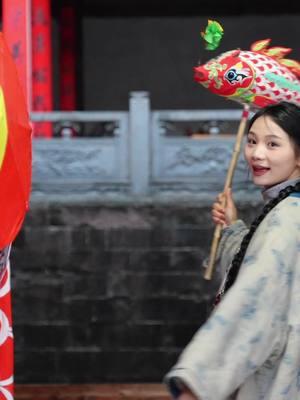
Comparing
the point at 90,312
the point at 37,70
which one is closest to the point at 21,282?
the point at 90,312

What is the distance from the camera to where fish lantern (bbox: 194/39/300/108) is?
102 inches

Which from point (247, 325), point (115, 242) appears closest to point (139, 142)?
point (115, 242)

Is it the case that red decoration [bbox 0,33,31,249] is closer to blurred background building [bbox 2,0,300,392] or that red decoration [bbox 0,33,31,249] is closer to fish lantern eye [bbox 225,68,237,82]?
fish lantern eye [bbox 225,68,237,82]

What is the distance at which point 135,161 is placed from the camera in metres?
5.96

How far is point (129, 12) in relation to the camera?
1034cm

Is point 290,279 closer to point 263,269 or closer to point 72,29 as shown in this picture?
point 263,269

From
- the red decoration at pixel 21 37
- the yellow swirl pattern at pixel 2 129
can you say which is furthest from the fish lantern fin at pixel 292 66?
the red decoration at pixel 21 37

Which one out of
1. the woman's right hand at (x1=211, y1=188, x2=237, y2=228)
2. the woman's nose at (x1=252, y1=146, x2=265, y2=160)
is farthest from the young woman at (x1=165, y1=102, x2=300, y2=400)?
the woman's right hand at (x1=211, y1=188, x2=237, y2=228)

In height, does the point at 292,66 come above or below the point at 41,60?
below

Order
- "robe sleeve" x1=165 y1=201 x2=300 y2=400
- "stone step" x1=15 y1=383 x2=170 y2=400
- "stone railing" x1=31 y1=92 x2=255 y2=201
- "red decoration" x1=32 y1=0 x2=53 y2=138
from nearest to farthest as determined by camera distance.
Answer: "robe sleeve" x1=165 y1=201 x2=300 y2=400
"stone step" x1=15 y1=383 x2=170 y2=400
"stone railing" x1=31 y1=92 x2=255 y2=201
"red decoration" x1=32 y1=0 x2=53 y2=138

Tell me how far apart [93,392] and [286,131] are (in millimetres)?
4028

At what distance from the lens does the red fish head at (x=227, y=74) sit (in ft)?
8.56

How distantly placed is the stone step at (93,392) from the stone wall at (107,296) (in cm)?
6

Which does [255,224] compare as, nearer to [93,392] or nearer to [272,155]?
[272,155]
